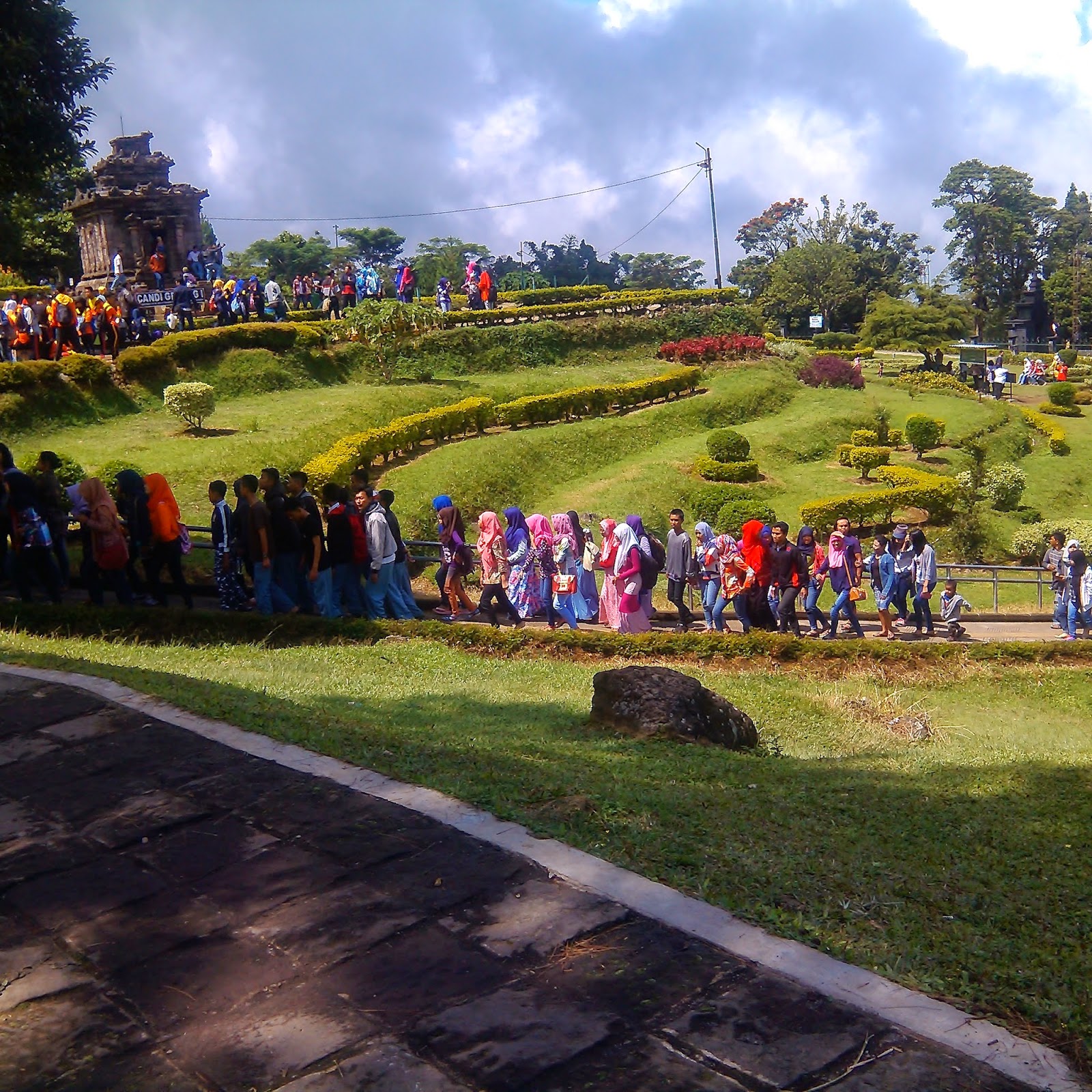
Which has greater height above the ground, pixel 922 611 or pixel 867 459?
pixel 867 459

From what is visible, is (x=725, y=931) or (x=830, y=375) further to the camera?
(x=830, y=375)

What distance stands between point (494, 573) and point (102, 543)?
384 cm

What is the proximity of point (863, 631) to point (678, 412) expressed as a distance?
1286cm

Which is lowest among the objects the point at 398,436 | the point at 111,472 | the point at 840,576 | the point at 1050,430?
the point at 840,576

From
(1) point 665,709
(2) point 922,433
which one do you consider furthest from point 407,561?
(2) point 922,433

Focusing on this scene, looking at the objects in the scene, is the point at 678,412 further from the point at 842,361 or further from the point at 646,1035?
the point at 646,1035

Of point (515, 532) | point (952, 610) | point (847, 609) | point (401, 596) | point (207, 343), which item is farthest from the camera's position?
point (207, 343)

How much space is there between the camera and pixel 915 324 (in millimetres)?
40781

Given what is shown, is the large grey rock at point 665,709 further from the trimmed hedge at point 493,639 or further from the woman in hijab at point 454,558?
the woman in hijab at point 454,558

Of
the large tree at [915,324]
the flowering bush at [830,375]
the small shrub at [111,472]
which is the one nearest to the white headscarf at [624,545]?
the small shrub at [111,472]

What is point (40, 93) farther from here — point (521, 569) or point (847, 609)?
point (847, 609)

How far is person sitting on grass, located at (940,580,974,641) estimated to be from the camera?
12570mm

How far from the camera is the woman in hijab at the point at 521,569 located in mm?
11836

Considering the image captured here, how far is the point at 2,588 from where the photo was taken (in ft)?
38.2
